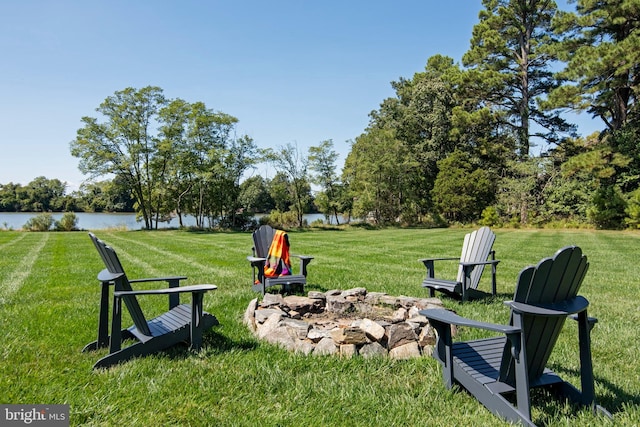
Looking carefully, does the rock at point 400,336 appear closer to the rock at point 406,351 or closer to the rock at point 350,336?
the rock at point 406,351

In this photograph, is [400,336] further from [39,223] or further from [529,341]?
[39,223]

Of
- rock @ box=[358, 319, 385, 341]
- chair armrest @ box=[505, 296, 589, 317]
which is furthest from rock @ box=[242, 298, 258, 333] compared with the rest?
chair armrest @ box=[505, 296, 589, 317]

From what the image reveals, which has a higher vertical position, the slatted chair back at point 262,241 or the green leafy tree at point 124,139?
the green leafy tree at point 124,139

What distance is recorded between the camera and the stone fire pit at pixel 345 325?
3.24m

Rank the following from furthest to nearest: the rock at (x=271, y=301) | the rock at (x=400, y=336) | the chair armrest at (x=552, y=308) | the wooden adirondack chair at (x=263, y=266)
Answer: the wooden adirondack chair at (x=263, y=266)
the rock at (x=271, y=301)
the rock at (x=400, y=336)
the chair armrest at (x=552, y=308)

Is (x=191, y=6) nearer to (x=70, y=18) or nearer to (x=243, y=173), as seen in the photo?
(x=70, y=18)

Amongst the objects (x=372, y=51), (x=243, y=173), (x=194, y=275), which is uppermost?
(x=372, y=51)

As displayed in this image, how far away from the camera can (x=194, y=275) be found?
7340mm

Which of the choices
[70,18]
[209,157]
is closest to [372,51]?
[70,18]

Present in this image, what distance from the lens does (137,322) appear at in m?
2.99

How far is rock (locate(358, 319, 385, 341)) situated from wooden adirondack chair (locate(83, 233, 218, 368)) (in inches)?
52.2

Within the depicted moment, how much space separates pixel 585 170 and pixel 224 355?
73.0ft

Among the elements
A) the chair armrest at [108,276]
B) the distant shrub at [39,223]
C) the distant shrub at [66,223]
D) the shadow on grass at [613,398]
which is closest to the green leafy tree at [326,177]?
the distant shrub at [66,223]

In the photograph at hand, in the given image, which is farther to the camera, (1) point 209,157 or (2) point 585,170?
(1) point 209,157
